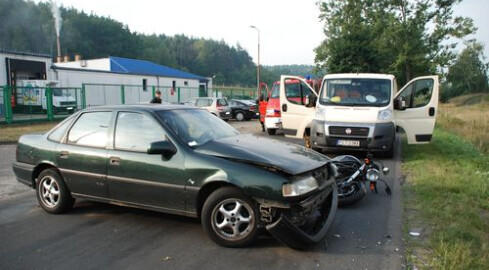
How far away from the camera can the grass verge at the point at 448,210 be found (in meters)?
4.08

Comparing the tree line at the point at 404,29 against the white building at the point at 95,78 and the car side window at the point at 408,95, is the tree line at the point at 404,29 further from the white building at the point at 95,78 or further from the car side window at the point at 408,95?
the car side window at the point at 408,95

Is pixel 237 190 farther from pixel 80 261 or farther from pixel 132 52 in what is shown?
pixel 132 52

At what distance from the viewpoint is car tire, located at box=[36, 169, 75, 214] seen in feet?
18.5

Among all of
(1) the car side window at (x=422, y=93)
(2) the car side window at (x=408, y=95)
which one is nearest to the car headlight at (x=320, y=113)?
(2) the car side window at (x=408, y=95)

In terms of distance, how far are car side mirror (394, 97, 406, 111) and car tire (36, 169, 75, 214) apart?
25.7ft

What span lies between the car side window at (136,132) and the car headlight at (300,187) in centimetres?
164

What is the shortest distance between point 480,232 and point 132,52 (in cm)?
9279

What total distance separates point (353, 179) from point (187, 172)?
8.66ft

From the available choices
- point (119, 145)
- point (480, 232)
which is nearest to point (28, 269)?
point (119, 145)

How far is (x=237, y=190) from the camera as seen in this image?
4.39 meters

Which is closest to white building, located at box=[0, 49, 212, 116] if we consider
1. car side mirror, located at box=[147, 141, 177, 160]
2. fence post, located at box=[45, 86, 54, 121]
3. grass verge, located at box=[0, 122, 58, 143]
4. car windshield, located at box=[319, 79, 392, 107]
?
grass verge, located at box=[0, 122, 58, 143]

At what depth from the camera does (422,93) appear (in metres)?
10.3

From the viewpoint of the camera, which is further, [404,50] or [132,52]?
[132,52]

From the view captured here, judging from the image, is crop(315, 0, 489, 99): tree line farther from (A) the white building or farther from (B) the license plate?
(B) the license plate
